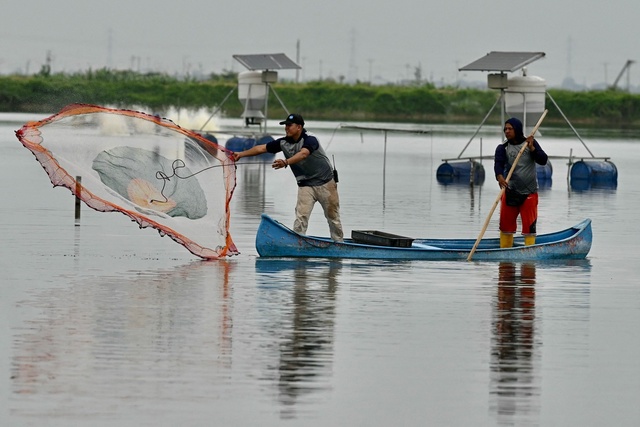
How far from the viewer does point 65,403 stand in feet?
32.8

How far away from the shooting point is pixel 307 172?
18.2 meters

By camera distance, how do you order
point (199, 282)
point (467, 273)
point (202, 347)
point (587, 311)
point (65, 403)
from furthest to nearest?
point (467, 273)
point (199, 282)
point (587, 311)
point (202, 347)
point (65, 403)

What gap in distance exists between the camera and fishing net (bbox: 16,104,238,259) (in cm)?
1856

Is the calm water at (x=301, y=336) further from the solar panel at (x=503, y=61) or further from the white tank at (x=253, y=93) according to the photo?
the white tank at (x=253, y=93)

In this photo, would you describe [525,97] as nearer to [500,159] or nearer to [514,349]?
[500,159]

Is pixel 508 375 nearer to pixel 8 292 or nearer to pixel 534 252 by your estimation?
pixel 8 292

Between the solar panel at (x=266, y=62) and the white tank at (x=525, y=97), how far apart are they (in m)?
11.3

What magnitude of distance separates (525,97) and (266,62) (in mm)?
12938

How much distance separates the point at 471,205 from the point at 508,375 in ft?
62.2

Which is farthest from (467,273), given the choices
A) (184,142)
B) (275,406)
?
(275,406)

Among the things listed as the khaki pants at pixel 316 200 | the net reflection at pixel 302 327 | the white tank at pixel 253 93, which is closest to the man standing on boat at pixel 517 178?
the khaki pants at pixel 316 200

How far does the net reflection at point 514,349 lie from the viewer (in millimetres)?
10477

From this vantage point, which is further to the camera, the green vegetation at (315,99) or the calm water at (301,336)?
the green vegetation at (315,99)

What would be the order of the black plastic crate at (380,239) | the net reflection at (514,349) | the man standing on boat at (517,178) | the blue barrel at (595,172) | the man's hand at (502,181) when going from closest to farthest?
the net reflection at (514,349), the man's hand at (502,181), the man standing on boat at (517,178), the black plastic crate at (380,239), the blue barrel at (595,172)
